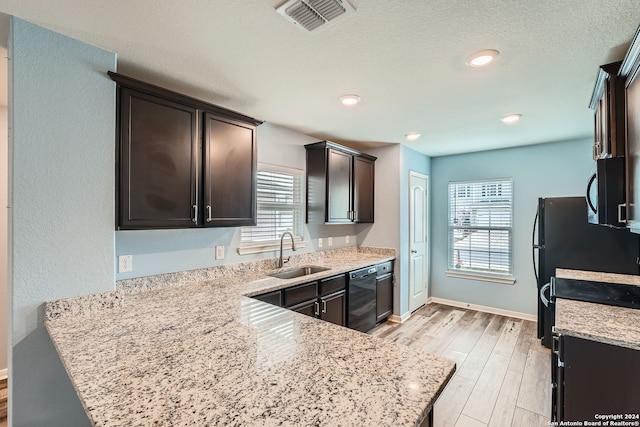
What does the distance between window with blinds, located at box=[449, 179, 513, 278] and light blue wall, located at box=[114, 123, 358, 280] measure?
7.27ft

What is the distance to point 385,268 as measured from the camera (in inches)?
150

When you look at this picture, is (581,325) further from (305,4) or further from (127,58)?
(127,58)

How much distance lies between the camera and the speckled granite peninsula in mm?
819

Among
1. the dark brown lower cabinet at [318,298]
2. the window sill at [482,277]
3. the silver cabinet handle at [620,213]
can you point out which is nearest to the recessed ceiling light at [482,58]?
the silver cabinet handle at [620,213]

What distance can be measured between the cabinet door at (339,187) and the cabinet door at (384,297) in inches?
35.6

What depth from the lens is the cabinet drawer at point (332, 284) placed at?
284 cm

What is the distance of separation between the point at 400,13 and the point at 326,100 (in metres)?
1.11

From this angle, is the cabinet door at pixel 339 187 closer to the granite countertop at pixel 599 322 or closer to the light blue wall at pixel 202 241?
the light blue wall at pixel 202 241

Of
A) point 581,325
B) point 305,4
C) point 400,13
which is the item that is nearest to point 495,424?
point 581,325

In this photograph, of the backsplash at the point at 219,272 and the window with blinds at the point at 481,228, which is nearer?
the backsplash at the point at 219,272

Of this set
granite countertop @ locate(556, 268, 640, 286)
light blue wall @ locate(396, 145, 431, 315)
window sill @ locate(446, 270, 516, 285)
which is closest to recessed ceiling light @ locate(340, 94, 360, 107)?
light blue wall @ locate(396, 145, 431, 315)

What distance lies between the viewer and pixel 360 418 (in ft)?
2.59

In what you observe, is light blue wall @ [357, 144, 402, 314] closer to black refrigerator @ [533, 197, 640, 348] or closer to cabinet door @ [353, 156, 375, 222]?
cabinet door @ [353, 156, 375, 222]

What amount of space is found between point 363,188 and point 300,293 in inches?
74.4
